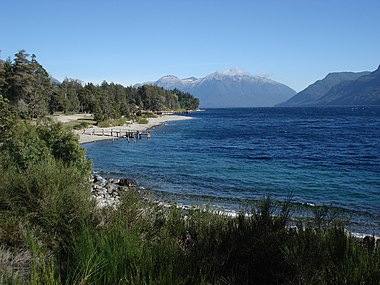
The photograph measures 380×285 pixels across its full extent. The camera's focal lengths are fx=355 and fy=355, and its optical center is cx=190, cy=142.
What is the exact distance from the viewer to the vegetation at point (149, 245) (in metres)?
3.79

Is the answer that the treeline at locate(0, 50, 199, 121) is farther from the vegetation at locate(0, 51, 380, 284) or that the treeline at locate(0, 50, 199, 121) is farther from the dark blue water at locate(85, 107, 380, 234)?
the vegetation at locate(0, 51, 380, 284)

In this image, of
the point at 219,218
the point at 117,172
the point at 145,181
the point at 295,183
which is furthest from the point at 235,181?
the point at 219,218

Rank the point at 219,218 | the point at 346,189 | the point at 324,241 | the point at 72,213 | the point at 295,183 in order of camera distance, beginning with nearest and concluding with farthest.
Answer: the point at 324,241
the point at 72,213
the point at 219,218
the point at 346,189
the point at 295,183

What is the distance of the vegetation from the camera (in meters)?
3.79

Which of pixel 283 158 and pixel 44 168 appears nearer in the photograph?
pixel 44 168

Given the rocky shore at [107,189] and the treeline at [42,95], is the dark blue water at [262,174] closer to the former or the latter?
the rocky shore at [107,189]

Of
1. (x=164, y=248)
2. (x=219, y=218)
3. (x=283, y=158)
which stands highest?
(x=164, y=248)

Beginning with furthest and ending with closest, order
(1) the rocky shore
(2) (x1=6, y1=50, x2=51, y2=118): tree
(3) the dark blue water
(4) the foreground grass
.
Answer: (2) (x1=6, y1=50, x2=51, y2=118): tree → (3) the dark blue water → (1) the rocky shore → (4) the foreground grass

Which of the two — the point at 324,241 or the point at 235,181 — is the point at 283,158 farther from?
the point at 324,241

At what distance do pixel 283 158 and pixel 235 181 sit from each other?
44.0 ft

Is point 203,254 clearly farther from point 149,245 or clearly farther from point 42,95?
point 42,95

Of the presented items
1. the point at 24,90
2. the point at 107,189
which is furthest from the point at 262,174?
the point at 24,90

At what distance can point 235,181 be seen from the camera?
24281 mm

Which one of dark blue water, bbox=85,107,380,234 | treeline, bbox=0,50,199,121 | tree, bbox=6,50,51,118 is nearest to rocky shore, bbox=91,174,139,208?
dark blue water, bbox=85,107,380,234
